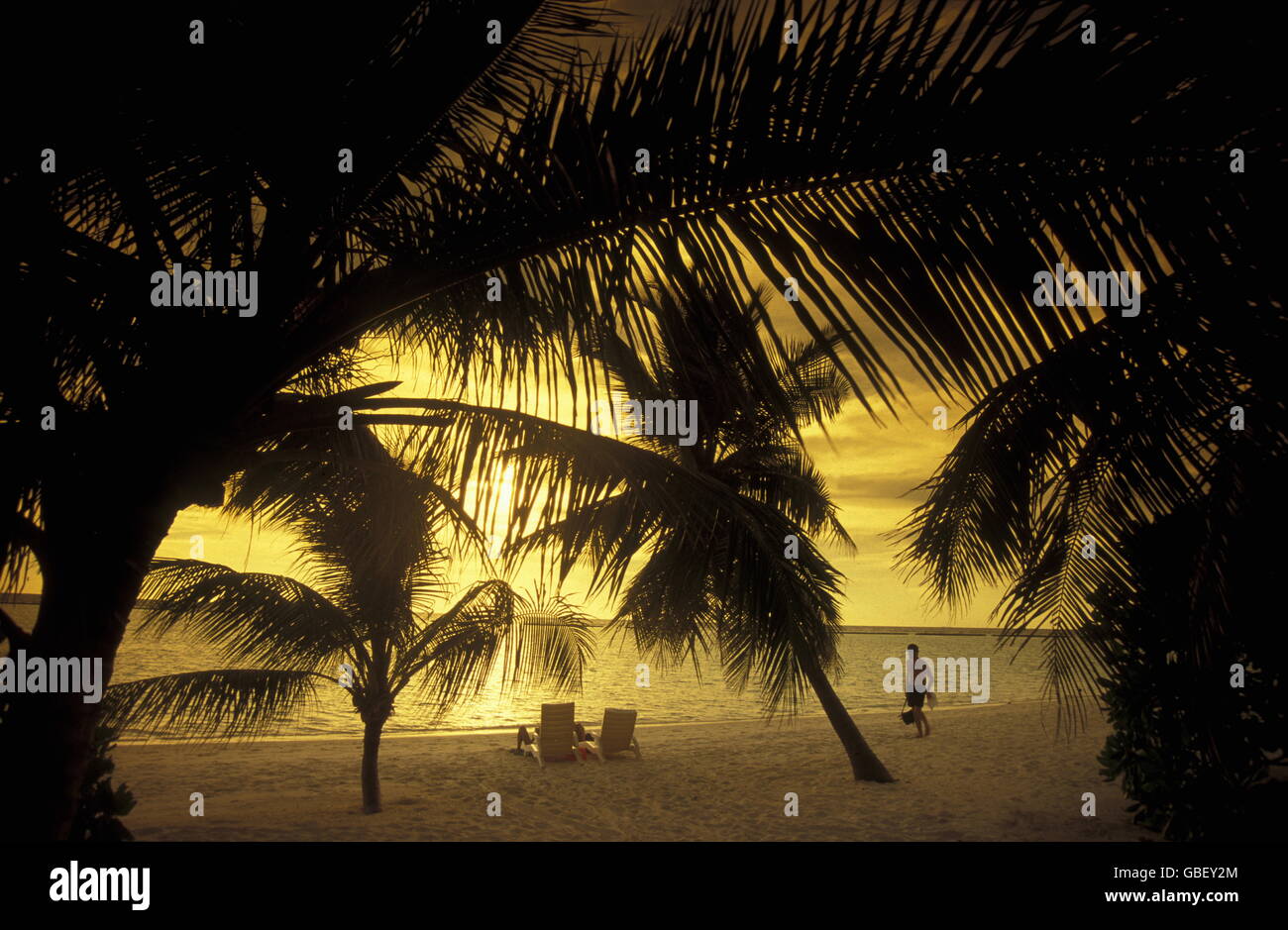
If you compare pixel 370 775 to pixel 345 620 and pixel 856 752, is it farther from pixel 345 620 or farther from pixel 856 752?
pixel 856 752

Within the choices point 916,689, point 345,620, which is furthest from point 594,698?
point 345,620

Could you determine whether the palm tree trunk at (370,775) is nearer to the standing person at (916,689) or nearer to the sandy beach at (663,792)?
the sandy beach at (663,792)

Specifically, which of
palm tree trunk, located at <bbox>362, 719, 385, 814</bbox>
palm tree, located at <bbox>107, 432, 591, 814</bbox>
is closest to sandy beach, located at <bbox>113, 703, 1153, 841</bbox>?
palm tree trunk, located at <bbox>362, 719, 385, 814</bbox>

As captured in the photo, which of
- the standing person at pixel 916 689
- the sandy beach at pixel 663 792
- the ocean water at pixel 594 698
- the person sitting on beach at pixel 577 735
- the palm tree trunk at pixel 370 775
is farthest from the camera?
the ocean water at pixel 594 698

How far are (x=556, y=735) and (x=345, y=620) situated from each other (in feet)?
23.0

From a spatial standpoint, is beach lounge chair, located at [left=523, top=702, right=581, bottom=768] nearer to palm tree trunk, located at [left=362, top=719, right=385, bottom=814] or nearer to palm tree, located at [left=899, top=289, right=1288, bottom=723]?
palm tree trunk, located at [left=362, top=719, right=385, bottom=814]

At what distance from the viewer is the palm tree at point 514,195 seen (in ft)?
4.30

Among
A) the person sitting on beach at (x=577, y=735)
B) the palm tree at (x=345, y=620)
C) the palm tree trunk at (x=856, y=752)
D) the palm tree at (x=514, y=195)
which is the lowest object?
the person sitting on beach at (x=577, y=735)

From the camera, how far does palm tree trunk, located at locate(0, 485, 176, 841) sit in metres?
2.34

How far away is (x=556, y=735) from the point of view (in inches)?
535

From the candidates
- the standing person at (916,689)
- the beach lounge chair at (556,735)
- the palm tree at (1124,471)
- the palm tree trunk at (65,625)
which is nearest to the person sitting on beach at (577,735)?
the beach lounge chair at (556,735)

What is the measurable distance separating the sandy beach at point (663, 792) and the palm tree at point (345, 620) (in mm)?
1510
